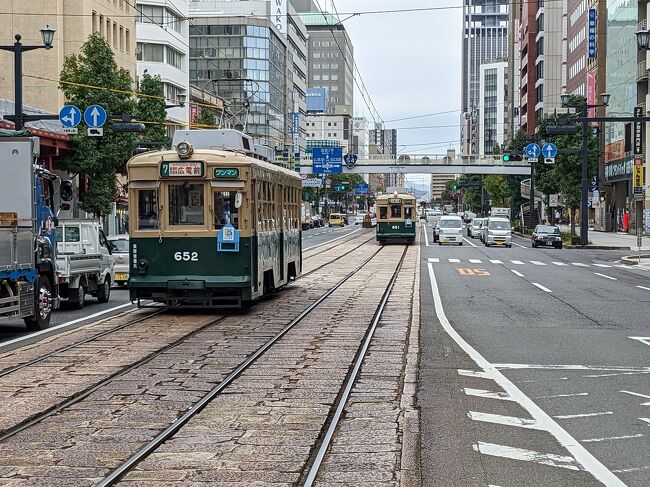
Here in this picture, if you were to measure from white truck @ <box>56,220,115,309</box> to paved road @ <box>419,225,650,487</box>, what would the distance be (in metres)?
7.60

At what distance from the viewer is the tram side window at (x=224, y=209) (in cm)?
1891

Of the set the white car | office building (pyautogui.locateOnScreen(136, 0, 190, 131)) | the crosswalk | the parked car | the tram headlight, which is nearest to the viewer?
the tram headlight

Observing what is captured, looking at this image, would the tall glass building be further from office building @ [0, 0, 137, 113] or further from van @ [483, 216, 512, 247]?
office building @ [0, 0, 137, 113]

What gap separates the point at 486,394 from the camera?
35.6 feet

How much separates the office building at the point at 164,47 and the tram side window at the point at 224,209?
189ft

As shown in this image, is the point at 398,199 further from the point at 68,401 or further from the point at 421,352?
the point at 68,401

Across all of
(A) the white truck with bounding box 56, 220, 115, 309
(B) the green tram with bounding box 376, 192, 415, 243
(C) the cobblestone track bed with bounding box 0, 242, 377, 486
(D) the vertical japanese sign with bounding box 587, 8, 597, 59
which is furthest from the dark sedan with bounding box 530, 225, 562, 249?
(C) the cobblestone track bed with bounding box 0, 242, 377, 486

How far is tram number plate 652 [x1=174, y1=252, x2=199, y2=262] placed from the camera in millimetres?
18875

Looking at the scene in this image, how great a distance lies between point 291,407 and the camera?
10.0 metres

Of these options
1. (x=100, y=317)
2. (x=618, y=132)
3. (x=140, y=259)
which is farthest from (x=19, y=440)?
(x=618, y=132)

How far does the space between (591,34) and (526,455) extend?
8551 centimetres

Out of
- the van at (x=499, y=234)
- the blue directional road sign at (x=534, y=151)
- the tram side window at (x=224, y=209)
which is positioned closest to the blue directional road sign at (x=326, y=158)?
the blue directional road sign at (x=534, y=151)

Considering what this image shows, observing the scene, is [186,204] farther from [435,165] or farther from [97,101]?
[435,165]

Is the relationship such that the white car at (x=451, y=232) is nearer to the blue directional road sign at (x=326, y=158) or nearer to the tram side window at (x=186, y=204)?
the blue directional road sign at (x=326, y=158)
